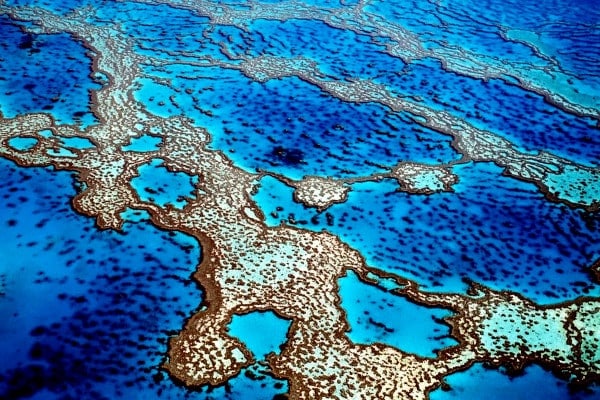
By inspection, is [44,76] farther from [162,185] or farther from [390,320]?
[390,320]

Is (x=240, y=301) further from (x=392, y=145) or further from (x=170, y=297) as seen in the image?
(x=392, y=145)

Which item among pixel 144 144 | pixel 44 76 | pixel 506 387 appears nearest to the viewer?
pixel 506 387

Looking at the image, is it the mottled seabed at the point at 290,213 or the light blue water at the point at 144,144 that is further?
the light blue water at the point at 144,144

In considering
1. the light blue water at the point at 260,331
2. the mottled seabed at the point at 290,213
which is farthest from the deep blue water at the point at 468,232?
the light blue water at the point at 260,331

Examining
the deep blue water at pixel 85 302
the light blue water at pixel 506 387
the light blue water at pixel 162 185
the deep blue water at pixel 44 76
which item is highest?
the deep blue water at pixel 44 76

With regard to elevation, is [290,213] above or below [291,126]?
below

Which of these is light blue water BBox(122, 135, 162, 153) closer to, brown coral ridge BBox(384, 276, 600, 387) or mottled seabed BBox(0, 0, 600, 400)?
mottled seabed BBox(0, 0, 600, 400)

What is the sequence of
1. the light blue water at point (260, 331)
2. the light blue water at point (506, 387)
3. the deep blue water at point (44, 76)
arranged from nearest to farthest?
the light blue water at point (506, 387) < the light blue water at point (260, 331) < the deep blue water at point (44, 76)

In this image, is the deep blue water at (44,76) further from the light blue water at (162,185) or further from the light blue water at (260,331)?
the light blue water at (260,331)

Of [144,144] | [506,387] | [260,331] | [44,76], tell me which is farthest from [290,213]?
[44,76]

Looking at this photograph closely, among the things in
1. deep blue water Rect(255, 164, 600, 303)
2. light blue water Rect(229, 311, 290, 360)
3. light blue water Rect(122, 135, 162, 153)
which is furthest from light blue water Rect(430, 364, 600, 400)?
light blue water Rect(122, 135, 162, 153)
